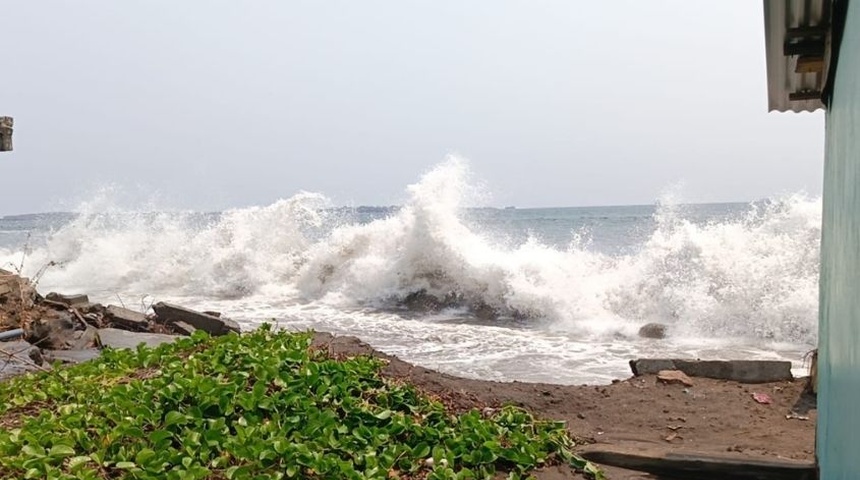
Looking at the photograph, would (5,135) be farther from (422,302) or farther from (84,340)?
(422,302)

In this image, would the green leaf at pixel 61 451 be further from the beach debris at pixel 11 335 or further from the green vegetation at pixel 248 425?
the beach debris at pixel 11 335

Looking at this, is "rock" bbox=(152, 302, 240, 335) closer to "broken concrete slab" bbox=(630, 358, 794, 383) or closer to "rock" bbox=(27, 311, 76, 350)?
"rock" bbox=(27, 311, 76, 350)

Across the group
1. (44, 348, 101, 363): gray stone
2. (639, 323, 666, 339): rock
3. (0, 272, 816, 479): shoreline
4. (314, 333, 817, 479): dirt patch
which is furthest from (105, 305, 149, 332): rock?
(639, 323, 666, 339): rock

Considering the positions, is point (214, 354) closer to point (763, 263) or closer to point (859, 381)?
point (859, 381)

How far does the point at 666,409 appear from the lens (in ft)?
20.7

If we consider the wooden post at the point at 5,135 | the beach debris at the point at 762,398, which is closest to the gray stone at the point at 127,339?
the wooden post at the point at 5,135

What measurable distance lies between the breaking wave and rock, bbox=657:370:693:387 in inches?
177

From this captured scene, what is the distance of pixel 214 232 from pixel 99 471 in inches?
752

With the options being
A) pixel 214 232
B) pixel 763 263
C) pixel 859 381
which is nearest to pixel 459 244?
pixel 763 263

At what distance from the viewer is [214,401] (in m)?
4.20

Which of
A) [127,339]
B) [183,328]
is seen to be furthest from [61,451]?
[183,328]

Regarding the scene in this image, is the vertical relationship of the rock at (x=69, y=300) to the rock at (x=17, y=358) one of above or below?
above

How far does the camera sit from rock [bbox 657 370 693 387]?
23.1 ft

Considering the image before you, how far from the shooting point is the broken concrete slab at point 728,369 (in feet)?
23.6
